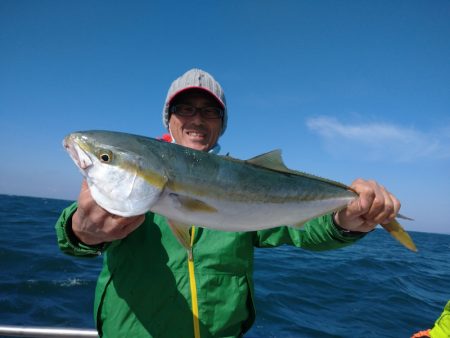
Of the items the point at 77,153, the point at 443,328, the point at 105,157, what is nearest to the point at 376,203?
the point at 105,157

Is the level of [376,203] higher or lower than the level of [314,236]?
higher

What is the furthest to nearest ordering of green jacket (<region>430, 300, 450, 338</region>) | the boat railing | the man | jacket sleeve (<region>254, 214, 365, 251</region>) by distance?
green jacket (<region>430, 300, 450, 338</region>) < the boat railing < jacket sleeve (<region>254, 214, 365, 251</region>) < the man

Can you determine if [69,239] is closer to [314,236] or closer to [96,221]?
[96,221]

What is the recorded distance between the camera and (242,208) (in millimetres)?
2547

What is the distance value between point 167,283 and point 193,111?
208 cm

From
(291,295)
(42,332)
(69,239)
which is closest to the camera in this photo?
(69,239)

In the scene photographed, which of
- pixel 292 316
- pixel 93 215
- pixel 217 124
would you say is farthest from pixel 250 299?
pixel 292 316

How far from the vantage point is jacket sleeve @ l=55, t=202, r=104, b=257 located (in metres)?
2.55

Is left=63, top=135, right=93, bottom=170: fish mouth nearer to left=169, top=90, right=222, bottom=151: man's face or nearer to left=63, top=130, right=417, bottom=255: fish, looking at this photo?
left=63, top=130, right=417, bottom=255: fish

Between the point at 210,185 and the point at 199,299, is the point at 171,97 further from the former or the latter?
the point at 199,299

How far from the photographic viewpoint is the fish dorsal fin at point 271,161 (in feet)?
9.15

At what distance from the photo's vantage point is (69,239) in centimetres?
255

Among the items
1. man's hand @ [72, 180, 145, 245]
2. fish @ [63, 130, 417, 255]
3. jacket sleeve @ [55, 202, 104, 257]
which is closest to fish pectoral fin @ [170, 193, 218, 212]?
fish @ [63, 130, 417, 255]

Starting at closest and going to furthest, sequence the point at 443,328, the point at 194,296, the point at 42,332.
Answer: the point at 194,296 → the point at 42,332 → the point at 443,328
